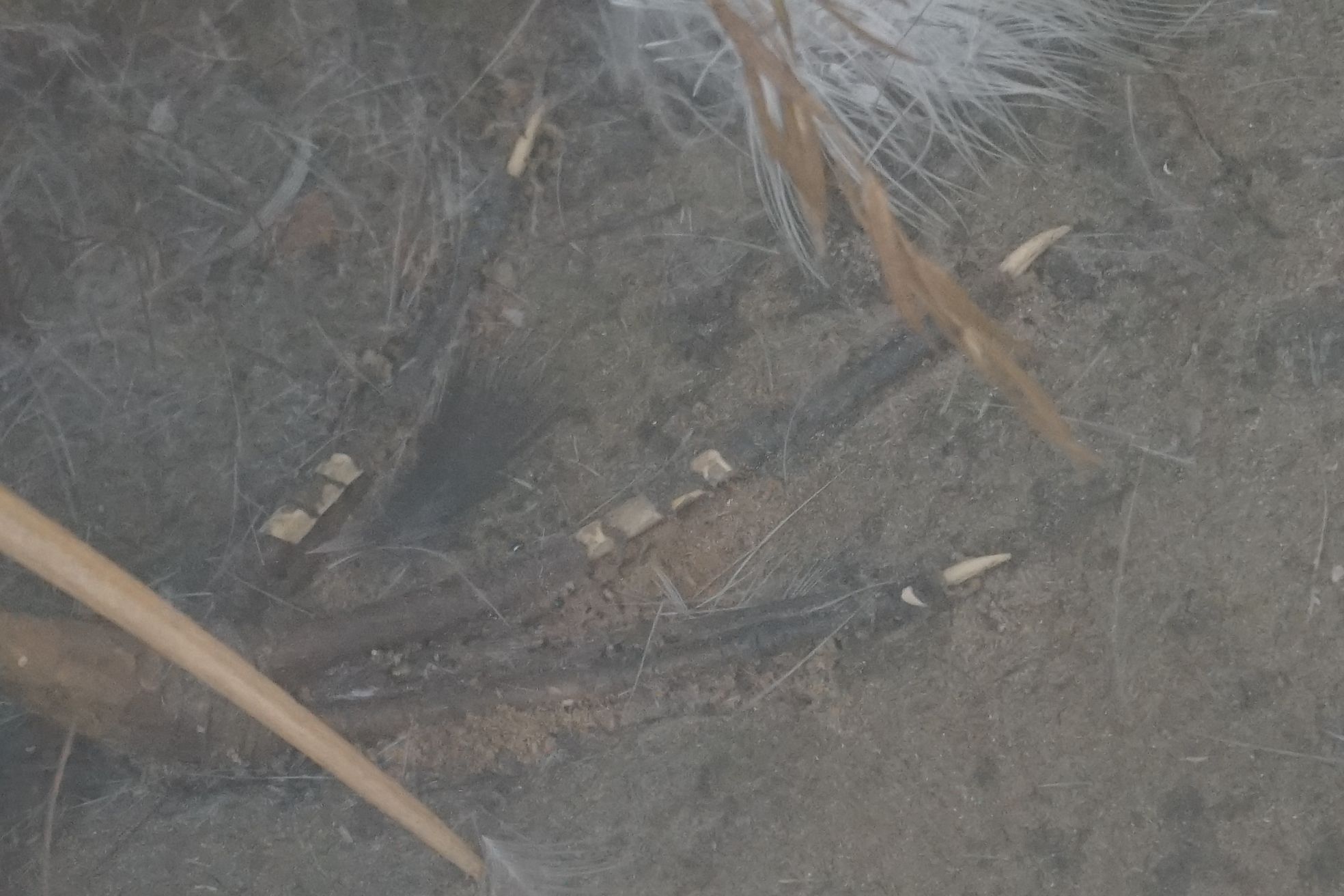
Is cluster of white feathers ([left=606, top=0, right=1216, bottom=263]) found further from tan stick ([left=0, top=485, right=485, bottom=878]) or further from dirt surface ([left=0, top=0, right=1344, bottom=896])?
tan stick ([left=0, top=485, right=485, bottom=878])

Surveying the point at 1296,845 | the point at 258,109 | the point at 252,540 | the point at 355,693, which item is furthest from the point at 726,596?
the point at 258,109

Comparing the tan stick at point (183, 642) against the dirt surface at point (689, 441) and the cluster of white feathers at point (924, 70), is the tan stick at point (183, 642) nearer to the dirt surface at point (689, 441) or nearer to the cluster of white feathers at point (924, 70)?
the dirt surface at point (689, 441)

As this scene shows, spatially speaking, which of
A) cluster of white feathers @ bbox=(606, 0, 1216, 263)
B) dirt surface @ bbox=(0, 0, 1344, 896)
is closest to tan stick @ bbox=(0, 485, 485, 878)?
dirt surface @ bbox=(0, 0, 1344, 896)

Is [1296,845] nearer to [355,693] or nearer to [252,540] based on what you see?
[355,693]

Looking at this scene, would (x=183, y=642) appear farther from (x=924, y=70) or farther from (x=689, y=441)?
(x=924, y=70)

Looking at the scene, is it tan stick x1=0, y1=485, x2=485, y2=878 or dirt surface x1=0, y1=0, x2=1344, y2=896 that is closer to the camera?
tan stick x1=0, y1=485, x2=485, y2=878

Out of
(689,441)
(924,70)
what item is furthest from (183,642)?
(924,70)

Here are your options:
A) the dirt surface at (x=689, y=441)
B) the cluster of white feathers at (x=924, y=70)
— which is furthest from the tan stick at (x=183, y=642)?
the cluster of white feathers at (x=924, y=70)
